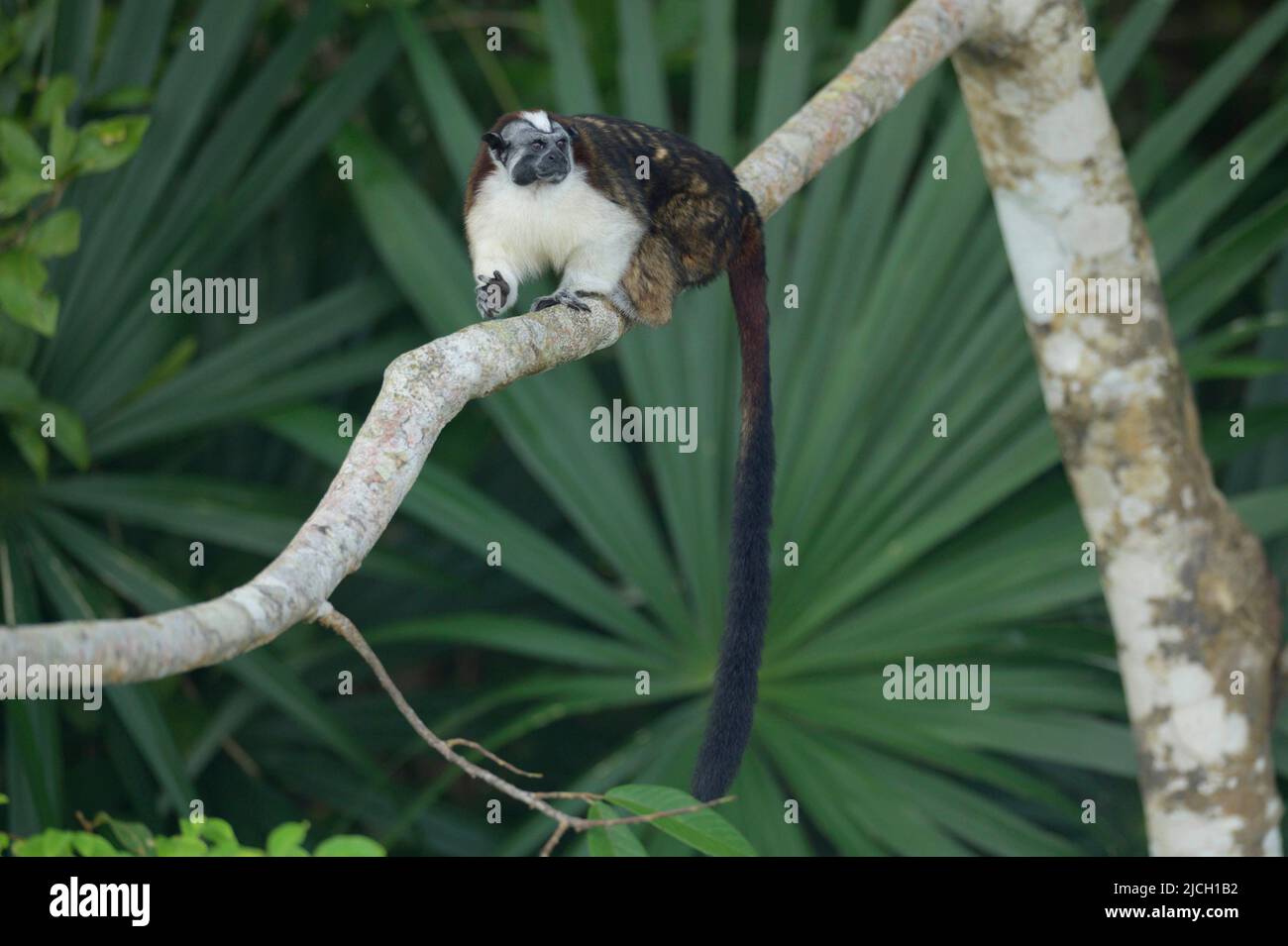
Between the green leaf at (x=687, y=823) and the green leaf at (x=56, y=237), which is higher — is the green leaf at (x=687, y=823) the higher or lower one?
the lower one

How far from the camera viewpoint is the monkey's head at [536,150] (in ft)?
6.64

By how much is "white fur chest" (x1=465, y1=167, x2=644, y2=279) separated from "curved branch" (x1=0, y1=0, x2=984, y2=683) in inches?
4.0

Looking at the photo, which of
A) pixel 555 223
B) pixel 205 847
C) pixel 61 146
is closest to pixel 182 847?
pixel 205 847

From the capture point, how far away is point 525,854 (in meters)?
2.87

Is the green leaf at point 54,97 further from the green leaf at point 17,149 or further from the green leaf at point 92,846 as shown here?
the green leaf at point 92,846

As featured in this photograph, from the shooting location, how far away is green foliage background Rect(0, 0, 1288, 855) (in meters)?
2.73

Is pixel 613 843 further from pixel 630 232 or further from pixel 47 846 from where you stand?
pixel 630 232

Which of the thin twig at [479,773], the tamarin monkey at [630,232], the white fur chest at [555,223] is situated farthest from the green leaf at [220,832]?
the white fur chest at [555,223]

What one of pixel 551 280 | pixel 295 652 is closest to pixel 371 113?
pixel 551 280

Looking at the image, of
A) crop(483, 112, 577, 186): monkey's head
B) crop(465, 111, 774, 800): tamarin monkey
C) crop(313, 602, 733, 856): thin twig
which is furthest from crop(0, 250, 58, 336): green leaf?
crop(313, 602, 733, 856): thin twig

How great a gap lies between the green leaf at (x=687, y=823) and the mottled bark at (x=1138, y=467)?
148 centimetres

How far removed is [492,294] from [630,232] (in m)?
0.24

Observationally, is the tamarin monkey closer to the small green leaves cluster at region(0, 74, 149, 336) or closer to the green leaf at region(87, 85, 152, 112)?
the small green leaves cluster at region(0, 74, 149, 336)

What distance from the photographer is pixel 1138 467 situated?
2668 millimetres
